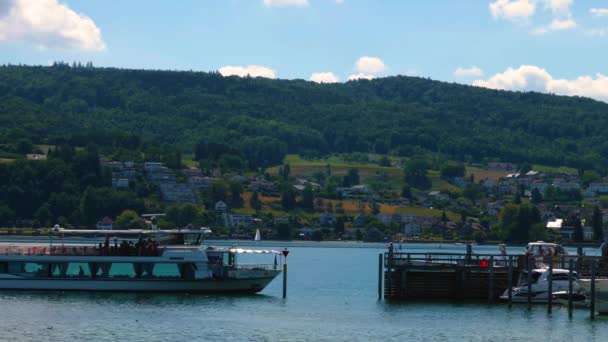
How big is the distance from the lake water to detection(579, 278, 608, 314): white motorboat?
0.80 m

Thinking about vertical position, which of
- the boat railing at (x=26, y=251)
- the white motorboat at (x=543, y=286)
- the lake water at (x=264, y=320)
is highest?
the boat railing at (x=26, y=251)

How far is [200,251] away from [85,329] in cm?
1712

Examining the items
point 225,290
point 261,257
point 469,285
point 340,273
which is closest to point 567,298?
point 469,285

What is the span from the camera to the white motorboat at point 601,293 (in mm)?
72125

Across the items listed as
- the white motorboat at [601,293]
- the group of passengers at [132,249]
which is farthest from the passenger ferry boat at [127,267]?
the white motorboat at [601,293]

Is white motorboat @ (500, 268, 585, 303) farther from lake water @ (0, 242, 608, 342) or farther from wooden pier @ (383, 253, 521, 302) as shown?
lake water @ (0, 242, 608, 342)

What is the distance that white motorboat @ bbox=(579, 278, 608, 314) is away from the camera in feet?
237

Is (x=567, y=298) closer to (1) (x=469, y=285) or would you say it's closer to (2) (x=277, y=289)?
(1) (x=469, y=285)

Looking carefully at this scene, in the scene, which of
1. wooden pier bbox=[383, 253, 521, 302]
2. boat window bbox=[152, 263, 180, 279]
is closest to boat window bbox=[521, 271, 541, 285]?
wooden pier bbox=[383, 253, 521, 302]

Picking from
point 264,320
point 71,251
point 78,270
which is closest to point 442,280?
point 264,320

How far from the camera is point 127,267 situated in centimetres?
8362

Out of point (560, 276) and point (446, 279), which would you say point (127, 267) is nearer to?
point (446, 279)

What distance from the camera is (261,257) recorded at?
175m

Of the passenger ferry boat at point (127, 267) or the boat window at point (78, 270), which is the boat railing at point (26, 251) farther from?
the boat window at point (78, 270)
